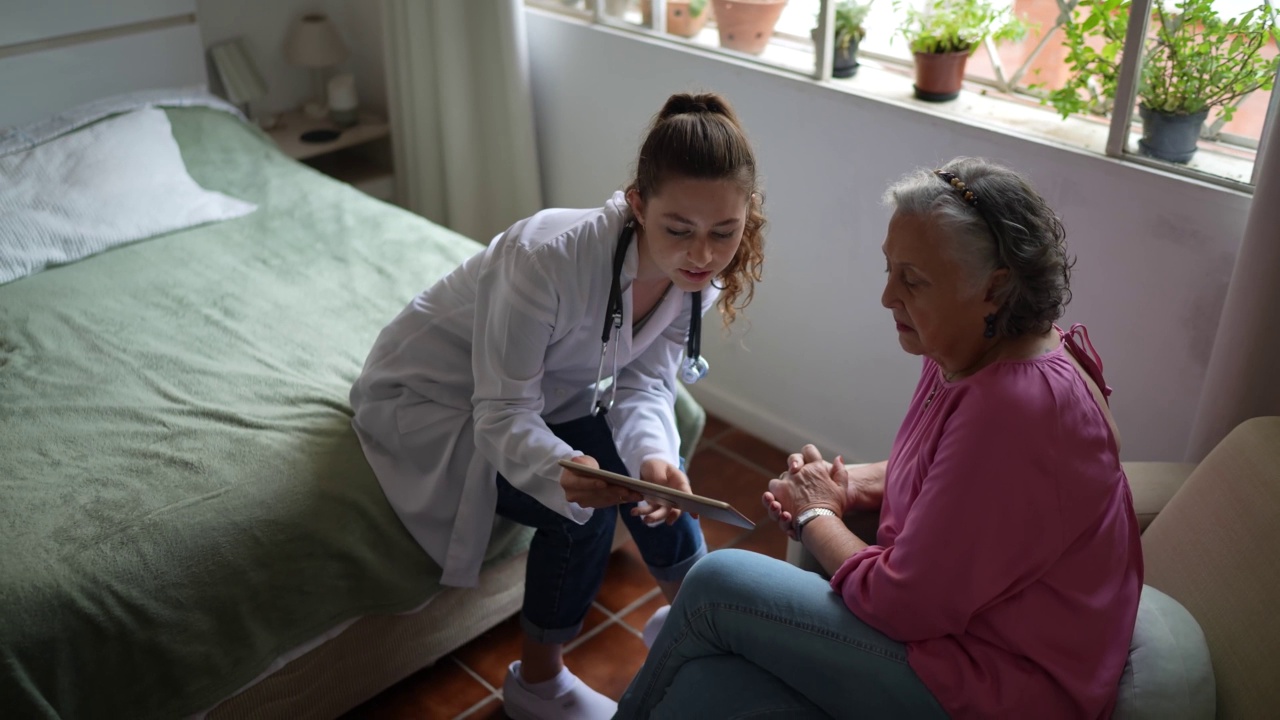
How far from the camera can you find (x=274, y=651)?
1.80 m

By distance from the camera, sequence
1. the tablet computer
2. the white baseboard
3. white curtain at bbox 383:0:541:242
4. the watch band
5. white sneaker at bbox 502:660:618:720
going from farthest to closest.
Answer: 1. white curtain at bbox 383:0:541:242
2. the white baseboard
3. white sneaker at bbox 502:660:618:720
4. the watch band
5. the tablet computer

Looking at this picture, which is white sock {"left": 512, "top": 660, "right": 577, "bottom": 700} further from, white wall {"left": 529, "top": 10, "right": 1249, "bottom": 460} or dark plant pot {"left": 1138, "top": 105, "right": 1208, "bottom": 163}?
dark plant pot {"left": 1138, "top": 105, "right": 1208, "bottom": 163}

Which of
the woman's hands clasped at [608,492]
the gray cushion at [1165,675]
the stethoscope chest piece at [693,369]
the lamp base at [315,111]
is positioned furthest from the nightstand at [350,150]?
the gray cushion at [1165,675]

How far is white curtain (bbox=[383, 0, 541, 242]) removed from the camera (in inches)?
121

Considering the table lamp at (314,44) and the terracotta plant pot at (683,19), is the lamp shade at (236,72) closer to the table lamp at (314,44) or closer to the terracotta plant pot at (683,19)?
the table lamp at (314,44)

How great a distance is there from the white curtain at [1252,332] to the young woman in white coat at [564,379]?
764 millimetres

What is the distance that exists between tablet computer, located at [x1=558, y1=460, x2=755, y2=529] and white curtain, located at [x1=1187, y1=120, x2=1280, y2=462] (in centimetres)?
84

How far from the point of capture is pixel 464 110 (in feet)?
10.5

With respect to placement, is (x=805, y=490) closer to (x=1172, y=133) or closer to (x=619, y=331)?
(x=619, y=331)

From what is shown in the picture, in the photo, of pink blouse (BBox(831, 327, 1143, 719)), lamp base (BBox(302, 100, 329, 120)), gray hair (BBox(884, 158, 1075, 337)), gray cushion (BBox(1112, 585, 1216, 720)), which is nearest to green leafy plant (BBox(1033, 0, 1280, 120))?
gray hair (BBox(884, 158, 1075, 337))

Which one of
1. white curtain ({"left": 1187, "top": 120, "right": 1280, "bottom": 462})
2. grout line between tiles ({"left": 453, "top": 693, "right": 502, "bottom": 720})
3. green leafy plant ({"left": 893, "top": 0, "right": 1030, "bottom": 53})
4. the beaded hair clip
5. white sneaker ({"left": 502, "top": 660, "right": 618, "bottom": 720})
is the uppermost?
green leafy plant ({"left": 893, "top": 0, "right": 1030, "bottom": 53})

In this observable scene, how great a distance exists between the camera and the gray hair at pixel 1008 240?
1370 millimetres

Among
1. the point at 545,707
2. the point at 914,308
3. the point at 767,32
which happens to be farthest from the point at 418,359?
the point at 767,32

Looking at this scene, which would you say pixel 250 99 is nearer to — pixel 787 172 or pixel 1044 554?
pixel 787 172
